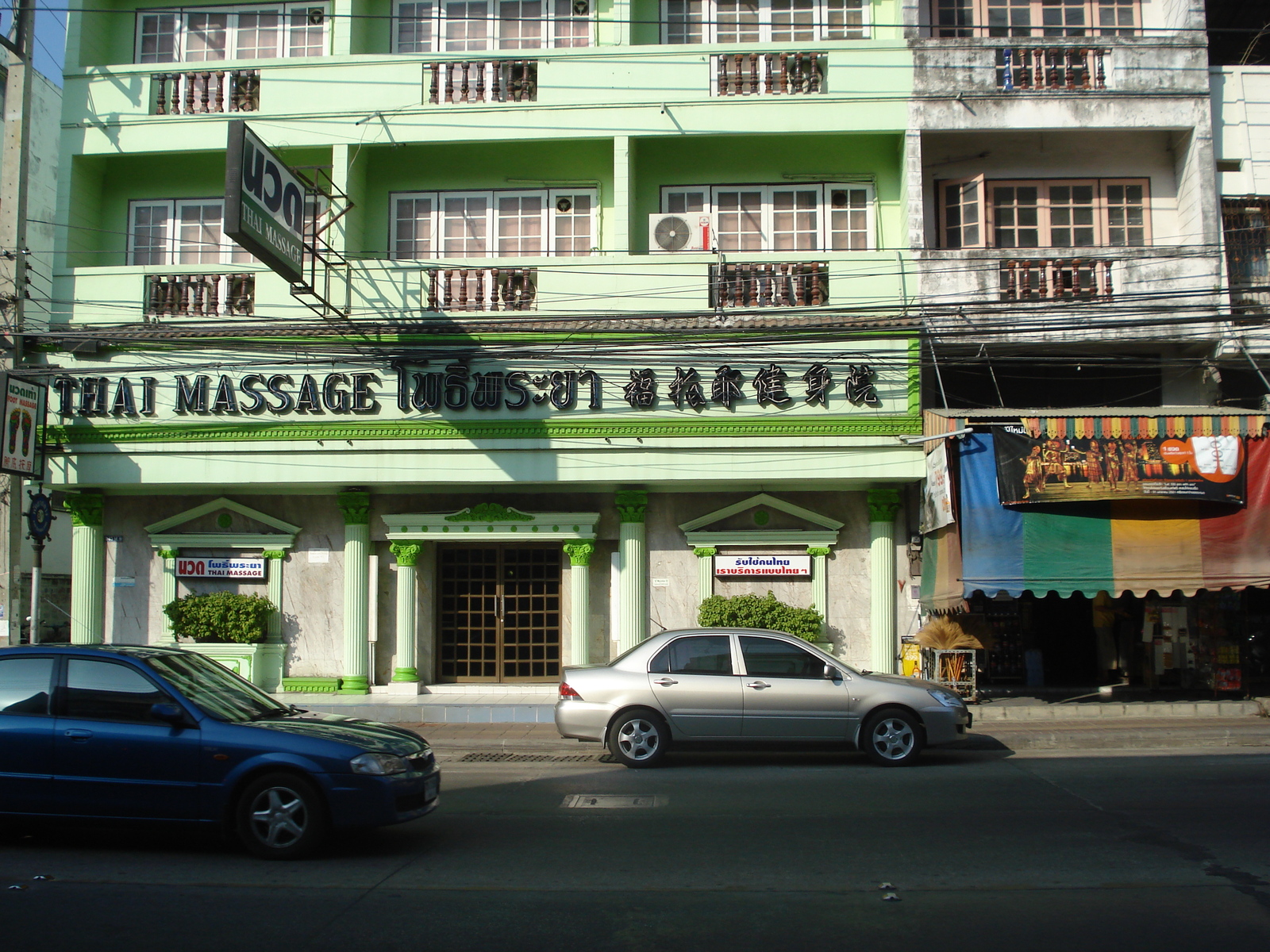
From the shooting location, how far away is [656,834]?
808 cm

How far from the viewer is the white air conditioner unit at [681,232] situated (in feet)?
53.8

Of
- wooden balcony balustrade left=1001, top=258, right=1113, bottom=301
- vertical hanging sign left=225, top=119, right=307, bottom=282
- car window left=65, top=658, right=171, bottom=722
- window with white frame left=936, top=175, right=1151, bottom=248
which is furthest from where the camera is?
window with white frame left=936, top=175, right=1151, bottom=248

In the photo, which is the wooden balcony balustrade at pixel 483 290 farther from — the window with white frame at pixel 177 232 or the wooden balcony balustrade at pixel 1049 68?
the wooden balcony balustrade at pixel 1049 68

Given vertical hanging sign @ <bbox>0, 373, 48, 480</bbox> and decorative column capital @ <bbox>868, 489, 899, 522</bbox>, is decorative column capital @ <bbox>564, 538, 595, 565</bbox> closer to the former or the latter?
decorative column capital @ <bbox>868, 489, 899, 522</bbox>

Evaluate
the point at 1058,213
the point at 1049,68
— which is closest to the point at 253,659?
the point at 1058,213

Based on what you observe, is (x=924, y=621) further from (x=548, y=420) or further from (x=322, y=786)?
(x=322, y=786)

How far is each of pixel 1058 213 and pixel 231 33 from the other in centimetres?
1409

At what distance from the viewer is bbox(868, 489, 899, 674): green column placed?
16250 millimetres

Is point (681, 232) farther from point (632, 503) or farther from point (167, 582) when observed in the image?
point (167, 582)

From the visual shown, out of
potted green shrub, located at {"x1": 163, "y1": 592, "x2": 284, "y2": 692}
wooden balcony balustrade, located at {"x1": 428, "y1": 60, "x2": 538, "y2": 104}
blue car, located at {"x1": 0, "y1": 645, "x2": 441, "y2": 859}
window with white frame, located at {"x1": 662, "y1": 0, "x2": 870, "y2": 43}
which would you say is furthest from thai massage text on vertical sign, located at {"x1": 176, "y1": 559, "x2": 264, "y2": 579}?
window with white frame, located at {"x1": 662, "y1": 0, "x2": 870, "y2": 43}

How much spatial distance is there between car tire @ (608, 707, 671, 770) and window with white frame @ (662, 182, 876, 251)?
8586mm

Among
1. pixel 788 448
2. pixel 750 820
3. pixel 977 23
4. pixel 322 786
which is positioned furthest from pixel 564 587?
pixel 977 23

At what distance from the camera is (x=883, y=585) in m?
16.3

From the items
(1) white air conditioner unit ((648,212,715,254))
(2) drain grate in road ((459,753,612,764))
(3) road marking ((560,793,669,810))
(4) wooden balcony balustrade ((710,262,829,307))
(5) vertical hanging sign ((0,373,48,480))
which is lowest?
(2) drain grate in road ((459,753,612,764))
